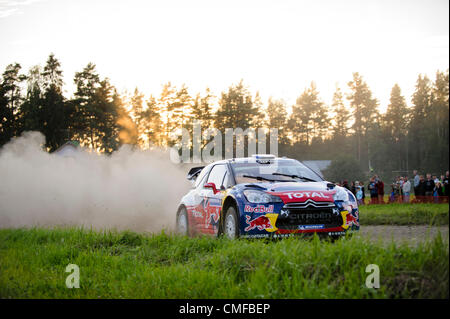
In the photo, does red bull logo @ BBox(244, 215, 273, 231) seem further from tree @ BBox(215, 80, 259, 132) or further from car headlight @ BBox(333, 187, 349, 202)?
tree @ BBox(215, 80, 259, 132)

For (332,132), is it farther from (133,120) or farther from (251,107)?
(133,120)

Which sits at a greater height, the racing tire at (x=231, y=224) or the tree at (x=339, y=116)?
the tree at (x=339, y=116)

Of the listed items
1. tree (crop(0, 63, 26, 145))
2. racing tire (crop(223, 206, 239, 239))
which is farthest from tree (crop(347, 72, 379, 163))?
racing tire (crop(223, 206, 239, 239))

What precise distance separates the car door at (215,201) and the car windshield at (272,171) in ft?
1.03

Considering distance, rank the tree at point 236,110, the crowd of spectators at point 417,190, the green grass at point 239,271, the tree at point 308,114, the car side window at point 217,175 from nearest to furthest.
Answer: the green grass at point 239,271
the car side window at point 217,175
the crowd of spectators at point 417,190
the tree at point 236,110
the tree at point 308,114

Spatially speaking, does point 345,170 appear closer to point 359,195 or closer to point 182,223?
point 359,195

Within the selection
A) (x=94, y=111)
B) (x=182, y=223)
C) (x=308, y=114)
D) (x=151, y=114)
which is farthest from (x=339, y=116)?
(x=182, y=223)

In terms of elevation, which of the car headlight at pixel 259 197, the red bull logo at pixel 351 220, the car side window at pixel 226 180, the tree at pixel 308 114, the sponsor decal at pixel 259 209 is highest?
the tree at pixel 308 114

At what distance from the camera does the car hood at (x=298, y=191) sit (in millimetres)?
7285

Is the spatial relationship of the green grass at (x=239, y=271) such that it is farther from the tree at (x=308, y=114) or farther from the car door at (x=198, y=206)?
the tree at (x=308, y=114)

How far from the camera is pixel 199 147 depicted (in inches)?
1989

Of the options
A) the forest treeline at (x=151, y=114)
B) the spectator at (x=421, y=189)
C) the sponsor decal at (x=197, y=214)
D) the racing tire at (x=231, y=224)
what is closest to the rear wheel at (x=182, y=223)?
the sponsor decal at (x=197, y=214)

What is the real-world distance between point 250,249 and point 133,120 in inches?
2291
